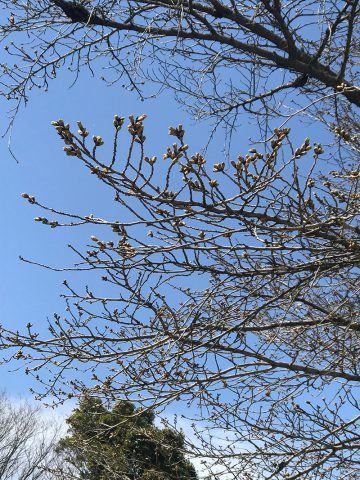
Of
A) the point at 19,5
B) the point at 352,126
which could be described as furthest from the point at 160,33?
the point at 352,126

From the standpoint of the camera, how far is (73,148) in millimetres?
2254

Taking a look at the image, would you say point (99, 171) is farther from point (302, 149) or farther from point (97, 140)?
point (302, 149)

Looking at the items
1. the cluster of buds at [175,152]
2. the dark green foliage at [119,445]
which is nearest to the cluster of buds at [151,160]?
the cluster of buds at [175,152]

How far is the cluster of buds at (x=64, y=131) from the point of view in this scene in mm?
2209

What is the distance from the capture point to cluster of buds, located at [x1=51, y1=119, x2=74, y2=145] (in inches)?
87.0

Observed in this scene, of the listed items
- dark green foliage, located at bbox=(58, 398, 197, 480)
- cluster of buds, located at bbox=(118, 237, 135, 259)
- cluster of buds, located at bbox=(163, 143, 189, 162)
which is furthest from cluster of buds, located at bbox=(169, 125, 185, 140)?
dark green foliage, located at bbox=(58, 398, 197, 480)

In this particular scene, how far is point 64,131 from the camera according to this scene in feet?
7.24

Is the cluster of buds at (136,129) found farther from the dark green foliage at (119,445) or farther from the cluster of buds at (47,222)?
the dark green foliage at (119,445)

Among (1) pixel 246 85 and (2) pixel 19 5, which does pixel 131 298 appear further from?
(2) pixel 19 5

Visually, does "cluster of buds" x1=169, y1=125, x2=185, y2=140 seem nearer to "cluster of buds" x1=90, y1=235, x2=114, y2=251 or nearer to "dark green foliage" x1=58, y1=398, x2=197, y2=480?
"cluster of buds" x1=90, y1=235, x2=114, y2=251

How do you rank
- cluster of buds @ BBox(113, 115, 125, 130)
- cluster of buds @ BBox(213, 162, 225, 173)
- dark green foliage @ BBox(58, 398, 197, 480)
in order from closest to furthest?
cluster of buds @ BBox(113, 115, 125, 130) < cluster of buds @ BBox(213, 162, 225, 173) < dark green foliage @ BBox(58, 398, 197, 480)

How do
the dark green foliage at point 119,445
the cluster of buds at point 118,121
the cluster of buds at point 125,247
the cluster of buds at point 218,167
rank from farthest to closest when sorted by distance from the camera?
the dark green foliage at point 119,445
the cluster of buds at point 125,247
the cluster of buds at point 218,167
the cluster of buds at point 118,121

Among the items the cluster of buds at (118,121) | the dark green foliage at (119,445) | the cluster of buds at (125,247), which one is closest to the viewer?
the cluster of buds at (118,121)

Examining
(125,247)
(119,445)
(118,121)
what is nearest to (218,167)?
(118,121)
